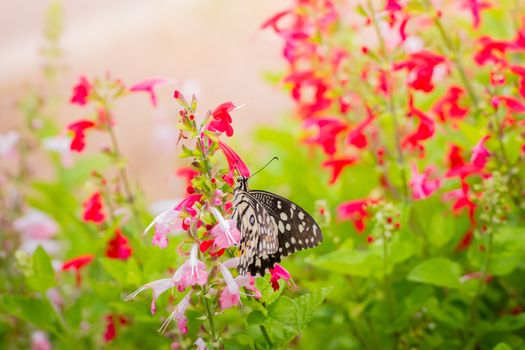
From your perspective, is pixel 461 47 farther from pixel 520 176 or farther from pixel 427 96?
pixel 427 96

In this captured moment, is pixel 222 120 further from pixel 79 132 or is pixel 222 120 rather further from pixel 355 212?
pixel 355 212

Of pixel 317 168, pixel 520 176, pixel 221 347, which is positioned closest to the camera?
pixel 221 347

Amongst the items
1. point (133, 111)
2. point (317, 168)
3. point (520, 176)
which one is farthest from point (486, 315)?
point (133, 111)

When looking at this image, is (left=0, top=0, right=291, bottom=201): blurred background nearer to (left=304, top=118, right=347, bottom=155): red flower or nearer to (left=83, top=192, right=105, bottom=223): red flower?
(left=83, top=192, right=105, bottom=223): red flower

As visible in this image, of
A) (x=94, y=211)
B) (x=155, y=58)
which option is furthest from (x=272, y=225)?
(x=155, y=58)

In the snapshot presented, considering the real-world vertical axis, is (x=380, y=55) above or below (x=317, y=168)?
above

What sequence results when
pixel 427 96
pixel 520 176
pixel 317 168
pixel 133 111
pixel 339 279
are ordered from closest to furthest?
pixel 339 279 < pixel 520 176 < pixel 427 96 < pixel 317 168 < pixel 133 111


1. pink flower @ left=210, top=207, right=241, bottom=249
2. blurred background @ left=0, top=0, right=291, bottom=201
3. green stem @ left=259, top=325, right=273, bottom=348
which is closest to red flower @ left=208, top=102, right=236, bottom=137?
pink flower @ left=210, top=207, right=241, bottom=249
